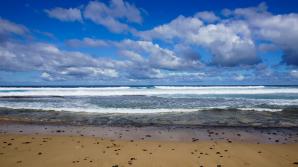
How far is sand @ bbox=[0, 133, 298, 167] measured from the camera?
6926mm

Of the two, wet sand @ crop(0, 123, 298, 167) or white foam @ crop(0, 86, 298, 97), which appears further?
white foam @ crop(0, 86, 298, 97)

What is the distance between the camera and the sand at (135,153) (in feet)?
22.7

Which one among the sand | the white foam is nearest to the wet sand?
the sand

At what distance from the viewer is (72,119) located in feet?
49.4

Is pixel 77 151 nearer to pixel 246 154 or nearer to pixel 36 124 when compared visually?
pixel 246 154

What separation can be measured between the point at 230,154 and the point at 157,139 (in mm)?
2931

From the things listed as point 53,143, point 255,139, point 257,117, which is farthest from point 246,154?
point 257,117

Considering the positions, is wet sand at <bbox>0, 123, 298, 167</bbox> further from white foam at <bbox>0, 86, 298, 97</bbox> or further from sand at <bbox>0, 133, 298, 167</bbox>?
white foam at <bbox>0, 86, 298, 97</bbox>

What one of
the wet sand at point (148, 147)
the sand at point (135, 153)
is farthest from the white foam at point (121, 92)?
the sand at point (135, 153)

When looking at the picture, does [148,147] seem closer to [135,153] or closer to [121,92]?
[135,153]

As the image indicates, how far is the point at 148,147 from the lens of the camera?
8.44 meters

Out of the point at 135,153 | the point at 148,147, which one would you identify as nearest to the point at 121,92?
the point at 148,147

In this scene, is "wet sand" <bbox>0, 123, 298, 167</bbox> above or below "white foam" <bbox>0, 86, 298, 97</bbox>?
below

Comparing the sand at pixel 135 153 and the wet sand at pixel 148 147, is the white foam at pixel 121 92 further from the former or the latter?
the sand at pixel 135 153
